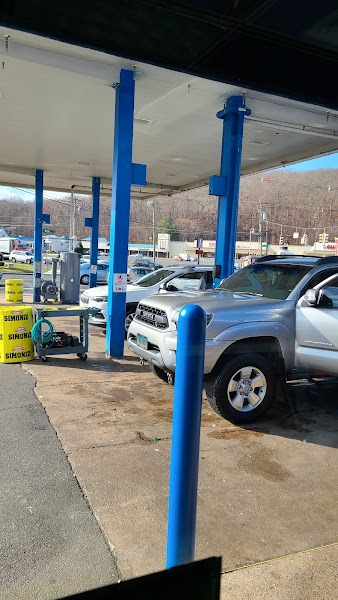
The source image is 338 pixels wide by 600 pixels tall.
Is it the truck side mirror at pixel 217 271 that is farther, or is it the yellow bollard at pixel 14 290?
the yellow bollard at pixel 14 290

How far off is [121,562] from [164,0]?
2.78 metres

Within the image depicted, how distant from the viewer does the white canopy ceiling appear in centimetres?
732

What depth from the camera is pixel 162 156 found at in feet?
48.2

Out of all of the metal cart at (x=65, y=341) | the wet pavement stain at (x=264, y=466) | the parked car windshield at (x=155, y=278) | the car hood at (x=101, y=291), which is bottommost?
the wet pavement stain at (x=264, y=466)

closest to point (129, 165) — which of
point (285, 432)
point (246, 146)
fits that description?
point (285, 432)

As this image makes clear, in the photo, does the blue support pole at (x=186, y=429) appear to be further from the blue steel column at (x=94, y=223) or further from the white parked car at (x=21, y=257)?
the white parked car at (x=21, y=257)

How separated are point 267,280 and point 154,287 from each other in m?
4.24

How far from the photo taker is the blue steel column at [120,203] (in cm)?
759

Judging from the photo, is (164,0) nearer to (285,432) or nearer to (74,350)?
(285,432)

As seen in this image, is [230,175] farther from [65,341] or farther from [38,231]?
[38,231]

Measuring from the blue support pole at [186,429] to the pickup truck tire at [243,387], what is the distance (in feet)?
8.87

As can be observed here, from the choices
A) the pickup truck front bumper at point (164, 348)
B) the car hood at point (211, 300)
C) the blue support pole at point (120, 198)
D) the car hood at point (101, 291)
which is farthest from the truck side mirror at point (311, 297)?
the car hood at point (101, 291)

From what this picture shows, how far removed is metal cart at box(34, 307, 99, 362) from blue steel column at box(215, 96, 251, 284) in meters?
3.03

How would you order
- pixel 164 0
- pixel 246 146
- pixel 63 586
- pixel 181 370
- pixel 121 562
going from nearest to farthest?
pixel 164 0
pixel 181 370
pixel 63 586
pixel 121 562
pixel 246 146
